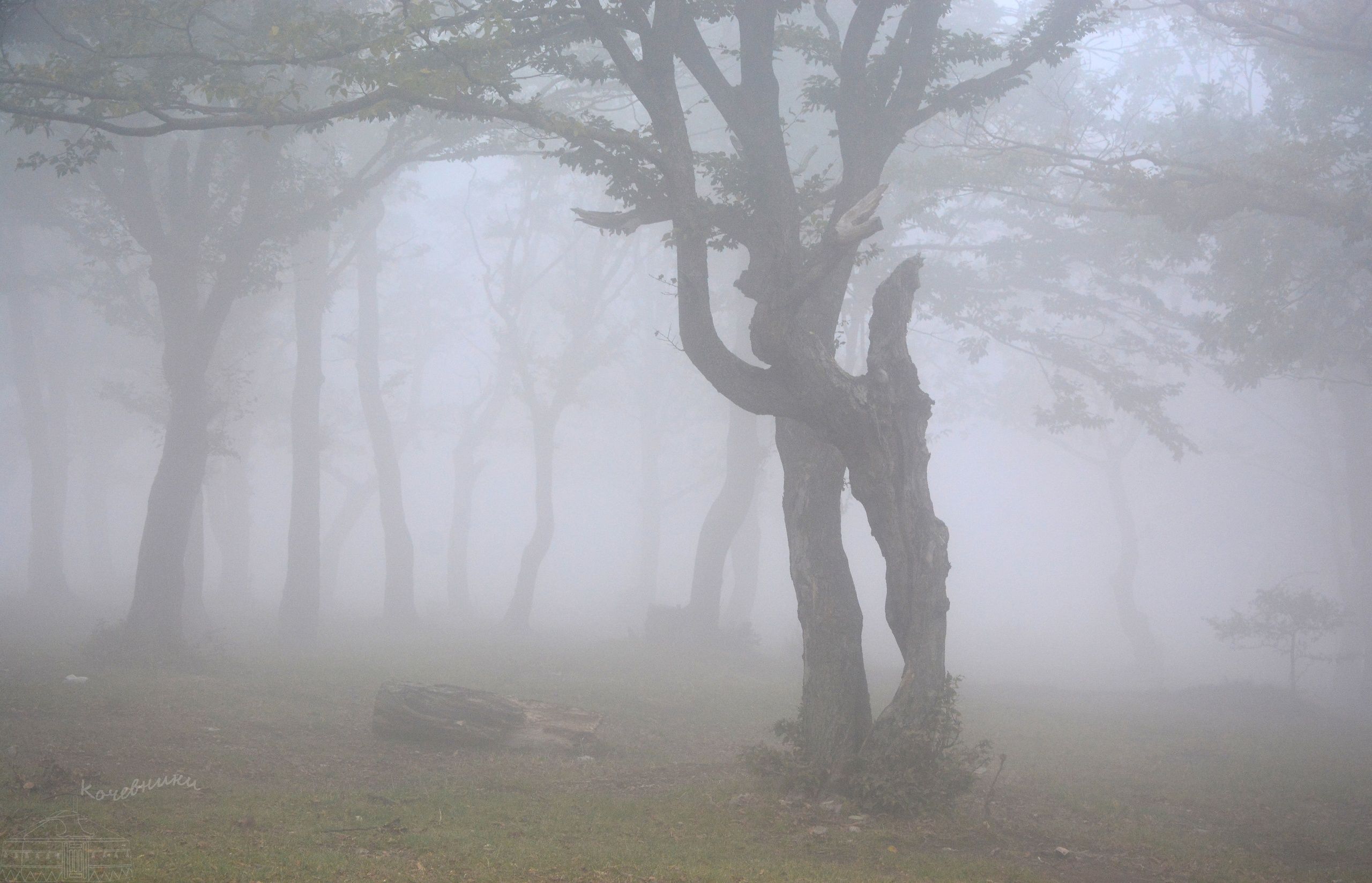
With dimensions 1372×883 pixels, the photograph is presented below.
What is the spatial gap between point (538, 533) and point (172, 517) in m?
13.1

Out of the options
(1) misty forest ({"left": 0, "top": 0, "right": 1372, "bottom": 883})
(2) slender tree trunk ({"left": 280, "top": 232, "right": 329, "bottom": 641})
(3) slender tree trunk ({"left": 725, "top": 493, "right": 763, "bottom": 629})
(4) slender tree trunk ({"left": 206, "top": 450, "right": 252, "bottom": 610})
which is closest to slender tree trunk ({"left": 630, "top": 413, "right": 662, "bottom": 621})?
(1) misty forest ({"left": 0, "top": 0, "right": 1372, "bottom": 883})

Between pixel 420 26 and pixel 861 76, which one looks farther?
pixel 861 76

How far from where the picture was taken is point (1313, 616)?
2169 centimetres

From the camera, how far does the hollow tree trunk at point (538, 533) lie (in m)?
27.7

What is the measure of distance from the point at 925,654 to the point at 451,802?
4.78m

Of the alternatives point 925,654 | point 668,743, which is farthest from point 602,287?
point 925,654

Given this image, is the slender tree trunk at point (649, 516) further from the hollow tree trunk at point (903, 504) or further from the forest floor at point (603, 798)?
the hollow tree trunk at point (903, 504)

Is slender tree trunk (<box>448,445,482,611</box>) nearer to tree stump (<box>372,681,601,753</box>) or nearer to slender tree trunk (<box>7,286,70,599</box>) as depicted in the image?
slender tree trunk (<box>7,286,70,599</box>)

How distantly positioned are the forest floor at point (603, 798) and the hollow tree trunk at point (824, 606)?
0.88 metres

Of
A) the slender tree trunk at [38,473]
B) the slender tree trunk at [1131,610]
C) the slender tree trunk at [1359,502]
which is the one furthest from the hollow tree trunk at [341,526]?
the slender tree trunk at [1359,502]

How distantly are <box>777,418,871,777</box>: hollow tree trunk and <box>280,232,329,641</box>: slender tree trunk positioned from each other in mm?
16676

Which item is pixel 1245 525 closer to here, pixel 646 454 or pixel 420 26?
pixel 646 454

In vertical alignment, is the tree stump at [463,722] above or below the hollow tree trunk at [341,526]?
below

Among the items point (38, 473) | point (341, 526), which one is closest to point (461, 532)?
point (341, 526)
